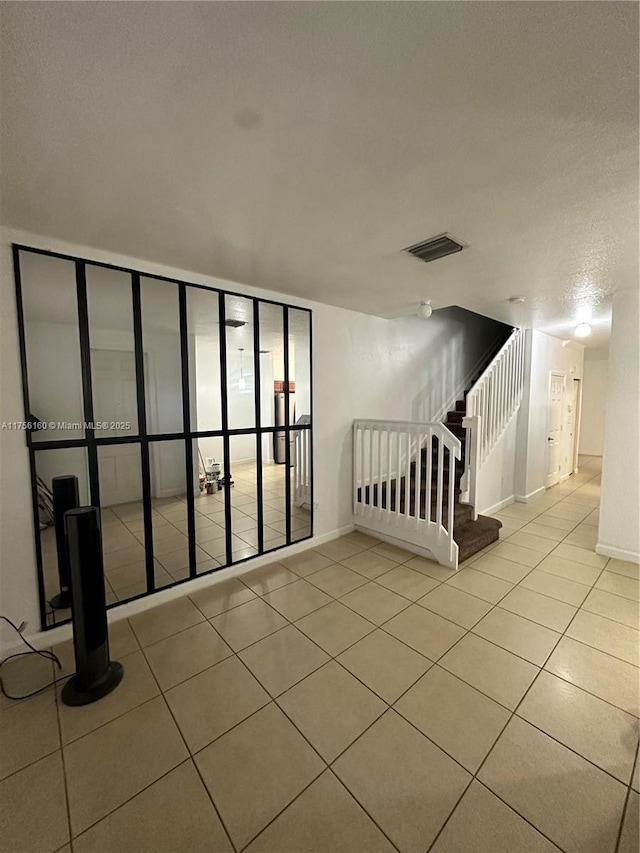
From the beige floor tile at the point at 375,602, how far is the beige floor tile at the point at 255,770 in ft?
3.19

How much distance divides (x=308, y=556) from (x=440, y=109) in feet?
11.0

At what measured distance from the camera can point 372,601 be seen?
103 inches

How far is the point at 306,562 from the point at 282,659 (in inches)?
49.5

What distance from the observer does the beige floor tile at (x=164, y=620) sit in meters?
2.28

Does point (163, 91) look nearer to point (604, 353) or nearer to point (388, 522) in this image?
point (388, 522)

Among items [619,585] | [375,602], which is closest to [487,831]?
[375,602]

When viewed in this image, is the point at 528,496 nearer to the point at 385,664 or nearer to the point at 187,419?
the point at 385,664

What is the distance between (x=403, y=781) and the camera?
1379 mm

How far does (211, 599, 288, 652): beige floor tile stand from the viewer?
2.22m

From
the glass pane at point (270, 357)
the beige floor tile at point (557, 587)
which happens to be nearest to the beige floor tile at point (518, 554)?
the beige floor tile at point (557, 587)

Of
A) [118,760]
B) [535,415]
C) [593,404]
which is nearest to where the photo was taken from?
[118,760]

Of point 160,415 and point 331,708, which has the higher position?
point 160,415

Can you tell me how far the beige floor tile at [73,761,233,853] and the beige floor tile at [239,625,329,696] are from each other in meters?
0.55

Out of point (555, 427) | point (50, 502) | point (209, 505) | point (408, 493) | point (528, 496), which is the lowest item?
point (528, 496)
